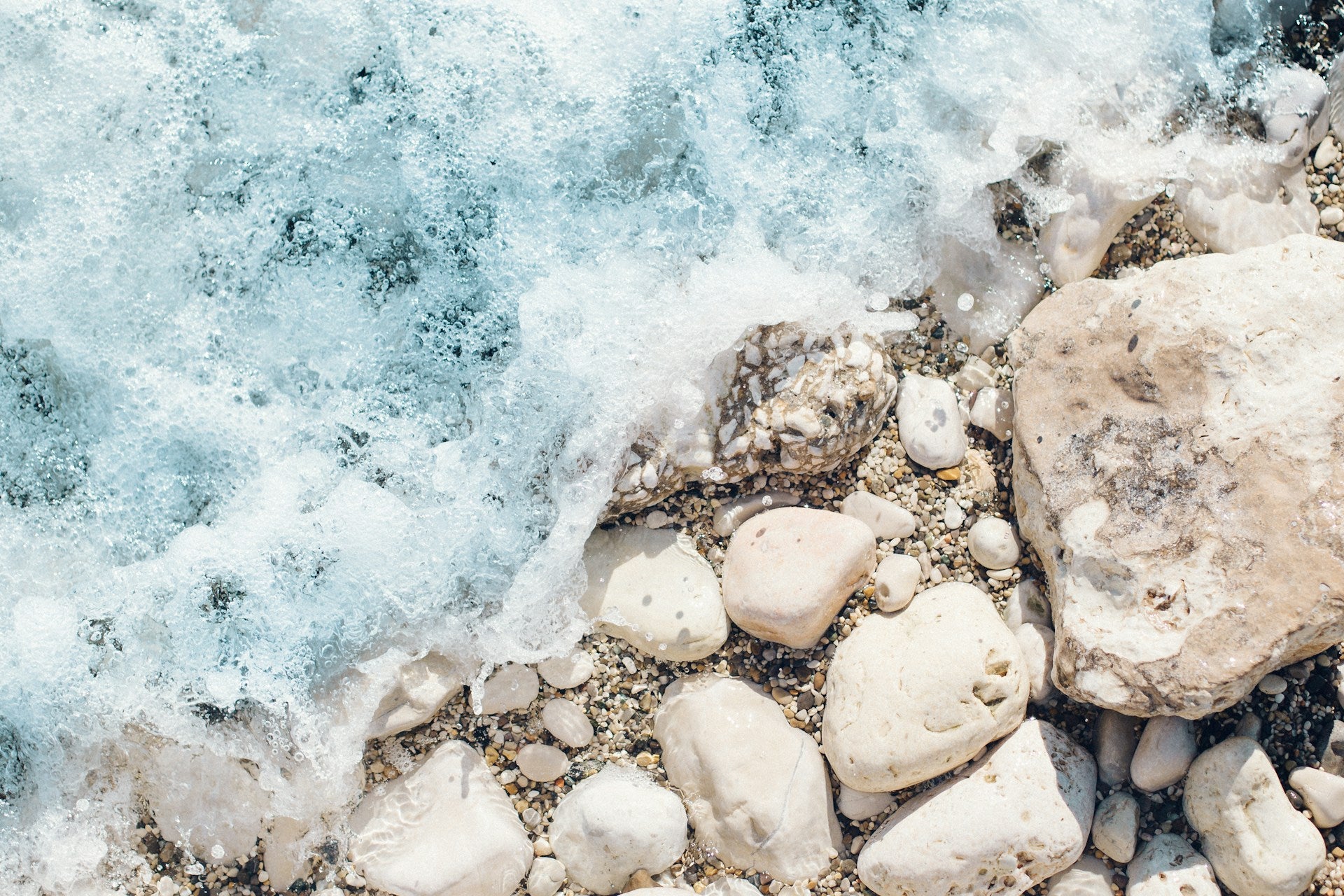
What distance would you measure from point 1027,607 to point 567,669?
1.55 m

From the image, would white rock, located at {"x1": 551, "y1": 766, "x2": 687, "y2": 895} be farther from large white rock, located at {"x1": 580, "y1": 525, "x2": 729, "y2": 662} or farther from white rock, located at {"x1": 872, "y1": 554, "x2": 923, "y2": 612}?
white rock, located at {"x1": 872, "y1": 554, "x2": 923, "y2": 612}

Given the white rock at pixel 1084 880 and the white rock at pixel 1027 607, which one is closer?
the white rock at pixel 1084 880

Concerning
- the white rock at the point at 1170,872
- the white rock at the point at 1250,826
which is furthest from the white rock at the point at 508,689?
the white rock at the point at 1250,826

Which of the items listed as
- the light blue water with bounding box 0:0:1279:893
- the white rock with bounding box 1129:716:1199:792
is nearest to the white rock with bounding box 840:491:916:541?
the light blue water with bounding box 0:0:1279:893

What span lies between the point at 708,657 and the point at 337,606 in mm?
1235

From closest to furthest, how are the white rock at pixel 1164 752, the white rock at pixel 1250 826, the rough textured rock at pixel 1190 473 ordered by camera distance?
the rough textured rock at pixel 1190 473 < the white rock at pixel 1250 826 < the white rock at pixel 1164 752

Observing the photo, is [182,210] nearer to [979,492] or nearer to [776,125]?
[776,125]

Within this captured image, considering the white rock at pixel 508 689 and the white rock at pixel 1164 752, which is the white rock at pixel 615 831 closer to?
the white rock at pixel 508 689

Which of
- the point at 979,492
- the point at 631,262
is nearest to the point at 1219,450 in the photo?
the point at 979,492

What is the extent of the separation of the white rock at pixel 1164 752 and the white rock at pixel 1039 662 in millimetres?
312

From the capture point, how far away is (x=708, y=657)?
309 centimetres

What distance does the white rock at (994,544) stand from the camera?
3066 millimetres

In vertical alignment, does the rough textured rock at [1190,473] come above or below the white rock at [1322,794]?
above

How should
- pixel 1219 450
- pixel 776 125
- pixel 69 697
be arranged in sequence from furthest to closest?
pixel 776 125, pixel 69 697, pixel 1219 450
